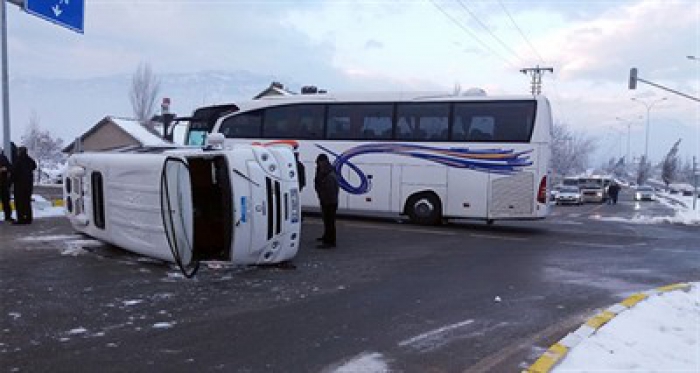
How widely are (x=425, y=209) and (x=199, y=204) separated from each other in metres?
7.75

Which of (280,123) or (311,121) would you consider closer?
(311,121)

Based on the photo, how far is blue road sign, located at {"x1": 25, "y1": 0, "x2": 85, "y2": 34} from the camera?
14289 millimetres

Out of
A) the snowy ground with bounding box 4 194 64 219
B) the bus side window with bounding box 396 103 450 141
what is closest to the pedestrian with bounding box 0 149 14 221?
the snowy ground with bounding box 4 194 64 219

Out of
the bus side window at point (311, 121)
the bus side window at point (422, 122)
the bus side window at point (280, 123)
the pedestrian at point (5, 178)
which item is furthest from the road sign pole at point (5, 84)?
the bus side window at point (422, 122)

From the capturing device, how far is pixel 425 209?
15.7 metres

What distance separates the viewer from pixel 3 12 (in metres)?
15.3

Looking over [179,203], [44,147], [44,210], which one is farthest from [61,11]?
[44,147]

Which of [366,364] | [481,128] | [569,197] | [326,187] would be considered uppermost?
[481,128]

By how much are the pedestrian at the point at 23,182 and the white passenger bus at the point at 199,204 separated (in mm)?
4017

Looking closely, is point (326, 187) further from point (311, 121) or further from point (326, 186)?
point (311, 121)

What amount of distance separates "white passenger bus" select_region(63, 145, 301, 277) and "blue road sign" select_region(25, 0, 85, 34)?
6.65 m

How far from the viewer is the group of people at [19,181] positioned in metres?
12.9

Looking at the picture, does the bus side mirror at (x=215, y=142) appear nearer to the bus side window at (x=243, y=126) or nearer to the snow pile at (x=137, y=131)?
the bus side window at (x=243, y=126)

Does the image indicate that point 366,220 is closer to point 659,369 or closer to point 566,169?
point 659,369
